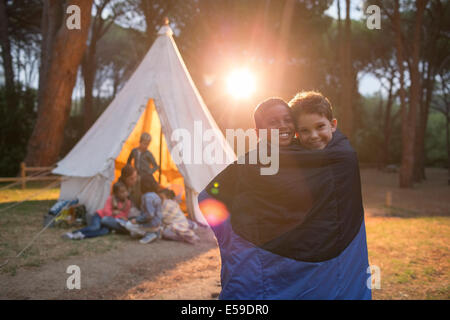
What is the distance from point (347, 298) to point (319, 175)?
567 millimetres

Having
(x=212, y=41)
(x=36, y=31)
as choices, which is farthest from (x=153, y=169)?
(x=36, y=31)

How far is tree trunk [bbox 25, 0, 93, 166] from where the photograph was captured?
8.52 m

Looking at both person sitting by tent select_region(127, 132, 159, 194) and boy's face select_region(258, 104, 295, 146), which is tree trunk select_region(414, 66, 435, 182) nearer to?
person sitting by tent select_region(127, 132, 159, 194)

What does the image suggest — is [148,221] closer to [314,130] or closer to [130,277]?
[130,277]

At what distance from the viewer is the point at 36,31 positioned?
54.5 ft

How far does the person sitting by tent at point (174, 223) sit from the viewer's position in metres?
4.82

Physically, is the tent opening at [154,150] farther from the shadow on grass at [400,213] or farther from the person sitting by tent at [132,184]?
the shadow on grass at [400,213]

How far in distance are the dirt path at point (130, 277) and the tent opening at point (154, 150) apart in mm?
2655

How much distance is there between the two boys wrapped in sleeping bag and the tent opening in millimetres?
5350

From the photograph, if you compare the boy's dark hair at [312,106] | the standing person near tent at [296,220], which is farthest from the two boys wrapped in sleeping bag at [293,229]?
the boy's dark hair at [312,106]
